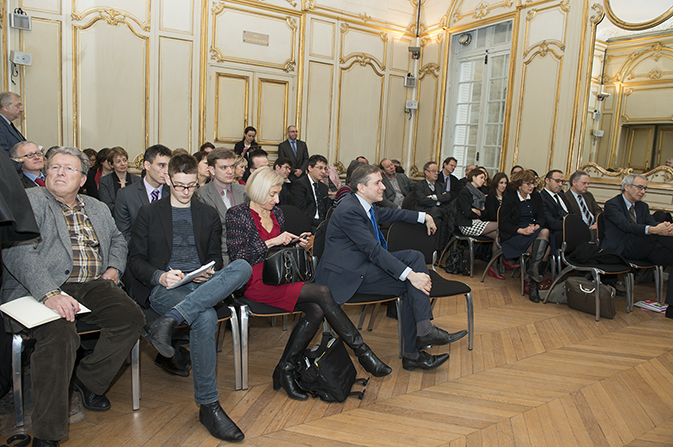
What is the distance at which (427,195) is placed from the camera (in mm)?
6160

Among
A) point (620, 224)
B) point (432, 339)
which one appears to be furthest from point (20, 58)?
point (620, 224)

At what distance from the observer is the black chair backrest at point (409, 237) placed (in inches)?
130

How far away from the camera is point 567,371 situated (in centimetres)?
296

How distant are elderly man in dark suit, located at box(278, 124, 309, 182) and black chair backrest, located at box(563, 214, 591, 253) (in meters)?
4.34

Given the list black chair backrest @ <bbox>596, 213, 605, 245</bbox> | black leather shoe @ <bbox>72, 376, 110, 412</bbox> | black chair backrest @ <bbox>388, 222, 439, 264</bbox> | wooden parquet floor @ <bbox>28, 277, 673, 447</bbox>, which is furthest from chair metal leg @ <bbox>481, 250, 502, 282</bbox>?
black leather shoe @ <bbox>72, 376, 110, 412</bbox>

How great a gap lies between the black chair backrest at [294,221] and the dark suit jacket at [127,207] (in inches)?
33.4

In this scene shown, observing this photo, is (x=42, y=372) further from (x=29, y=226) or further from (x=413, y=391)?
(x=413, y=391)

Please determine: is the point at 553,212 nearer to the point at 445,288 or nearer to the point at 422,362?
the point at 445,288

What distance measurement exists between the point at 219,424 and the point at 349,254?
1.24m

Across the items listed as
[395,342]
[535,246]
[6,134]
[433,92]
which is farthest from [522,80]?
[6,134]

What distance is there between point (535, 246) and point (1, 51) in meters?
6.72

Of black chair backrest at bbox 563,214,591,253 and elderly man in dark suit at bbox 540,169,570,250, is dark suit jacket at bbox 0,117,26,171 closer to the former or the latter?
black chair backrest at bbox 563,214,591,253

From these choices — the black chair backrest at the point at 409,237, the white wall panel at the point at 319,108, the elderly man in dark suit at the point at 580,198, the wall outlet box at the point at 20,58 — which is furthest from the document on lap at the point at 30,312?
the white wall panel at the point at 319,108

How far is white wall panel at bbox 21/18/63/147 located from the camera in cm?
607
